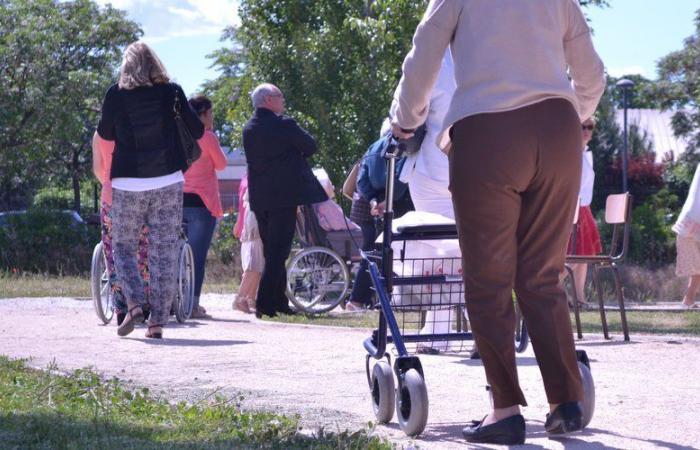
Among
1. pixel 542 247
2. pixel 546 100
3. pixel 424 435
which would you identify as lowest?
pixel 424 435

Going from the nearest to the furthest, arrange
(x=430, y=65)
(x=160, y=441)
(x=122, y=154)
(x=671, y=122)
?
(x=160, y=441)
(x=430, y=65)
(x=122, y=154)
(x=671, y=122)

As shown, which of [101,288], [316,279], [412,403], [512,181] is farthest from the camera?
[316,279]

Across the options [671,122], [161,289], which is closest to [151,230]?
[161,289]

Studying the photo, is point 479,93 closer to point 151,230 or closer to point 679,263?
point 151,230

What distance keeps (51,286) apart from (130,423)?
1171cm

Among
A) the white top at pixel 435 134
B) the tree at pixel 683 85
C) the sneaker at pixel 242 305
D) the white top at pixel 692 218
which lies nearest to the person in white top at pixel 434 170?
the white top at pixel 435 134

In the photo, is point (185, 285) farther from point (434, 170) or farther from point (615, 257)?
point (434, 170)

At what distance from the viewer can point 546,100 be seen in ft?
15.6

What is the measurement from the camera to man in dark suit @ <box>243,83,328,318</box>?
11805mm

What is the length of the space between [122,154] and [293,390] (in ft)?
11.5

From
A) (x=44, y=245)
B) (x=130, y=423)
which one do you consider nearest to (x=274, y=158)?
(x=130, y=423)

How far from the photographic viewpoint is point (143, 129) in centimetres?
930

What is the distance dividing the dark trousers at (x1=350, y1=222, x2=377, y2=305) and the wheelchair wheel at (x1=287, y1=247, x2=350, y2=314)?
49 cm

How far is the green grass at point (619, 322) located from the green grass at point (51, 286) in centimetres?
383
